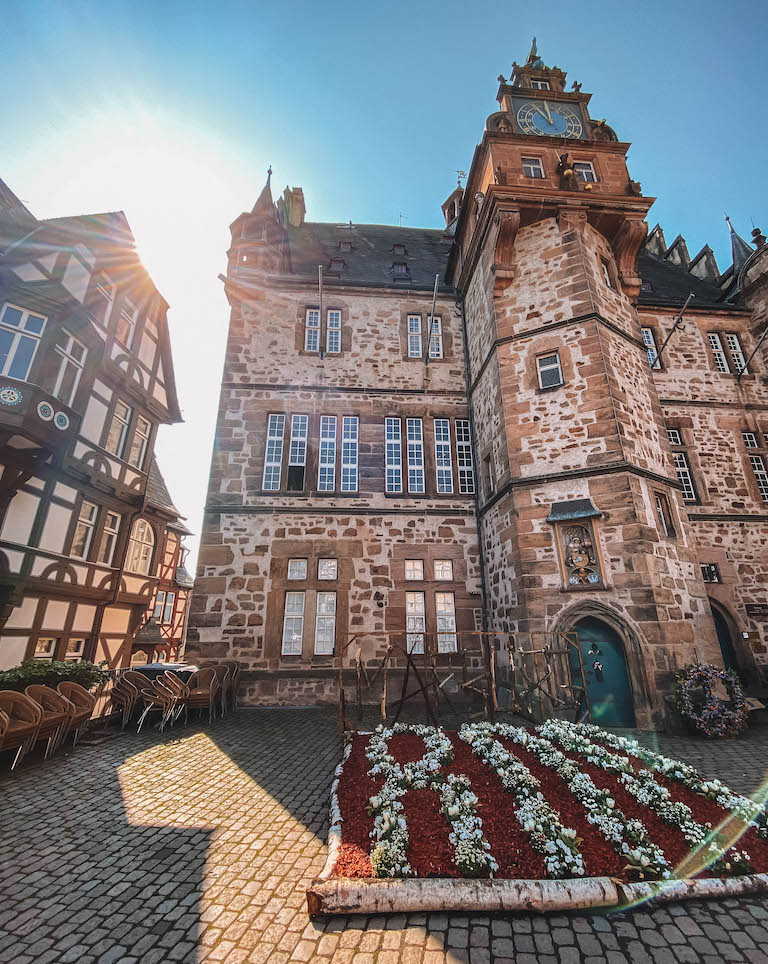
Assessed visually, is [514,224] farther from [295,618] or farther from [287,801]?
[287,801]

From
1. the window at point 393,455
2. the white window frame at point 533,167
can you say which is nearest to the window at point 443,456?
the window at point 393,455

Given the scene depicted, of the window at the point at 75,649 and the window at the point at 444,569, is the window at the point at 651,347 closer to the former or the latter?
the window at the point at 444,569

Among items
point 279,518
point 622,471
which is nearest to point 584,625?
point 622,471

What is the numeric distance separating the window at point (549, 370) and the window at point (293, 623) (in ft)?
27.4

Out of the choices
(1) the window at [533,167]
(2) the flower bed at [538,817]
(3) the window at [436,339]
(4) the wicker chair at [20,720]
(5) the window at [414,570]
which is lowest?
(2) the flower bed at [538,817]

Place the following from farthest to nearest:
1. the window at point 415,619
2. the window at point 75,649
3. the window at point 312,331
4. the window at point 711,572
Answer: the window at point 312,331 < the window at point 711,572 < the window at point 75,649 < the window at point 415,619

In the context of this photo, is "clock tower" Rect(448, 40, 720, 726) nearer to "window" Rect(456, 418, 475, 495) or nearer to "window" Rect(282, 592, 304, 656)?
"window" Rect(456, 418, 475, 495)

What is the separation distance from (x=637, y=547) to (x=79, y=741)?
10.9 meters

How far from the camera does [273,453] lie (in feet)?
42.0

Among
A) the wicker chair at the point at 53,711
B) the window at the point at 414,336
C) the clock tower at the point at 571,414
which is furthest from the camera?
the window at the point at 414,336

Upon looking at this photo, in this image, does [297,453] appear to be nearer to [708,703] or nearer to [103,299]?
[103,299]

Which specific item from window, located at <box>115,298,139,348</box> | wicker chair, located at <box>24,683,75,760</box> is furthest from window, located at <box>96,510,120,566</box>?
wicker chair, located at <box>24,683,75,760</box>

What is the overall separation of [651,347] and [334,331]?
1117 centimetres

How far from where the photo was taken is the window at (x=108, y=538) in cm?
1316
